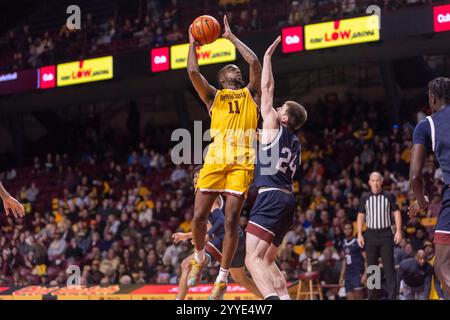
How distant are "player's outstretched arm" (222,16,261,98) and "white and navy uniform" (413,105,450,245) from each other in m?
2.26

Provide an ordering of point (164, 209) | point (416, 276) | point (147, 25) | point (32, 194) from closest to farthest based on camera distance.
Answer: point (416, 276) → point (164, 209) → point (147, 25) → point (32, 194)

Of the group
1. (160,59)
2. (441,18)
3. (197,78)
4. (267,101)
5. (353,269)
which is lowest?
(353,269)

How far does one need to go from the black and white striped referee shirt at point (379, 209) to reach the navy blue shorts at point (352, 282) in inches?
67.7

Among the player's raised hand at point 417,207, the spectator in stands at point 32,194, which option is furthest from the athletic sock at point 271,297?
the spectator in stands at point 32,194

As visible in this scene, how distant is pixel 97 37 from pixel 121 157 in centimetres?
404

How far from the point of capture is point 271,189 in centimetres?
650

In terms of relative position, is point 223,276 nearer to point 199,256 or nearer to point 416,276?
point 199,256

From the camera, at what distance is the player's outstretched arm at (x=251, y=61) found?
22.4 feet

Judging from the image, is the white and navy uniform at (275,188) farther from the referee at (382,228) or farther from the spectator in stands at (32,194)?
the spectator in stands at (32,194)

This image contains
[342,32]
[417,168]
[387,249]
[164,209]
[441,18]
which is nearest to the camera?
[417,168]

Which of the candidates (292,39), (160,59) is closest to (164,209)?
(160,59)

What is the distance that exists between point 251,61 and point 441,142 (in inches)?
95.6

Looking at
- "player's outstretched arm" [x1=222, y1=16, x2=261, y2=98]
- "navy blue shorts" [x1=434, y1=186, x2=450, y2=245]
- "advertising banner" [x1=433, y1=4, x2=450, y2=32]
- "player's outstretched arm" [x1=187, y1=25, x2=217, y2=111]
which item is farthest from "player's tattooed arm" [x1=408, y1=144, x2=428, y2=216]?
"advertising banner" [x1=433, y1=4, x2=450, y2=32]

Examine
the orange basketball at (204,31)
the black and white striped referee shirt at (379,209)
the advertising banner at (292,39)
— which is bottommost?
the black and white striped referee shirt at (379,209)
